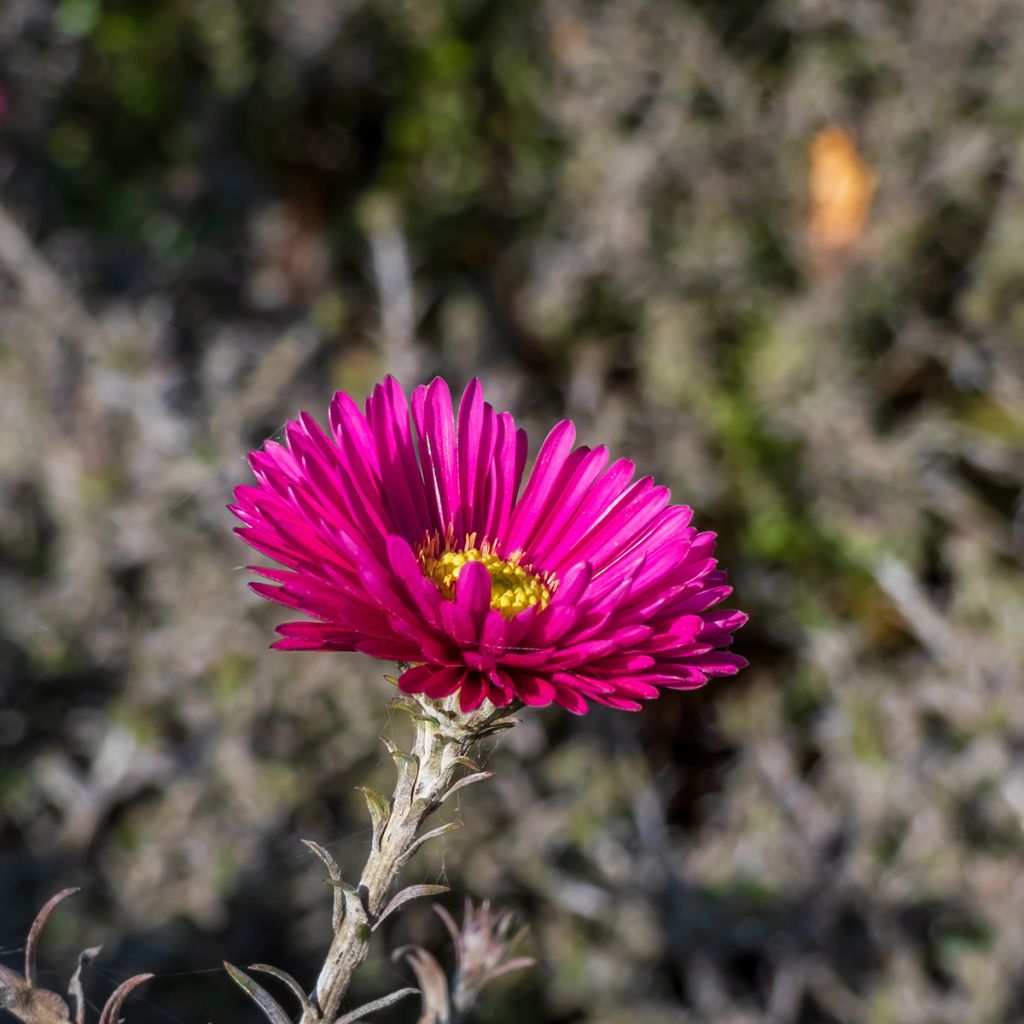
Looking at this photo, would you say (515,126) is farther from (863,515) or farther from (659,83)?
(863,515)

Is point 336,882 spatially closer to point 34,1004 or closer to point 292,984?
point 292,984

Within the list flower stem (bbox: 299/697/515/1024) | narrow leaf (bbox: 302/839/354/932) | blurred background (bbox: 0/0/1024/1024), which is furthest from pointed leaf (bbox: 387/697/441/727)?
blurred background (bbox: 0/0/1024/1024)

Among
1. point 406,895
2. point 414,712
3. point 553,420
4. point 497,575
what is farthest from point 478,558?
point 553,420

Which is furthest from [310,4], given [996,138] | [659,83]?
[996,138]

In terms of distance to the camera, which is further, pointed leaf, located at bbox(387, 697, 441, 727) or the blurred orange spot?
the blurred orange spot

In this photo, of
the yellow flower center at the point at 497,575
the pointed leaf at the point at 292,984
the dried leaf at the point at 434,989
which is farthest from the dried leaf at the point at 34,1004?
the yellow flower center at the point at 497,575

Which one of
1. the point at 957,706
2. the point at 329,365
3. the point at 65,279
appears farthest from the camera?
the point at 329,365

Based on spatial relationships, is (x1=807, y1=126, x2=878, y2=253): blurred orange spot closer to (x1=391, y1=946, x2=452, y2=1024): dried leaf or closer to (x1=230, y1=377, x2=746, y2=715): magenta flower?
(x1=230, y1=377, x2=746, y2=715): magenta flower
